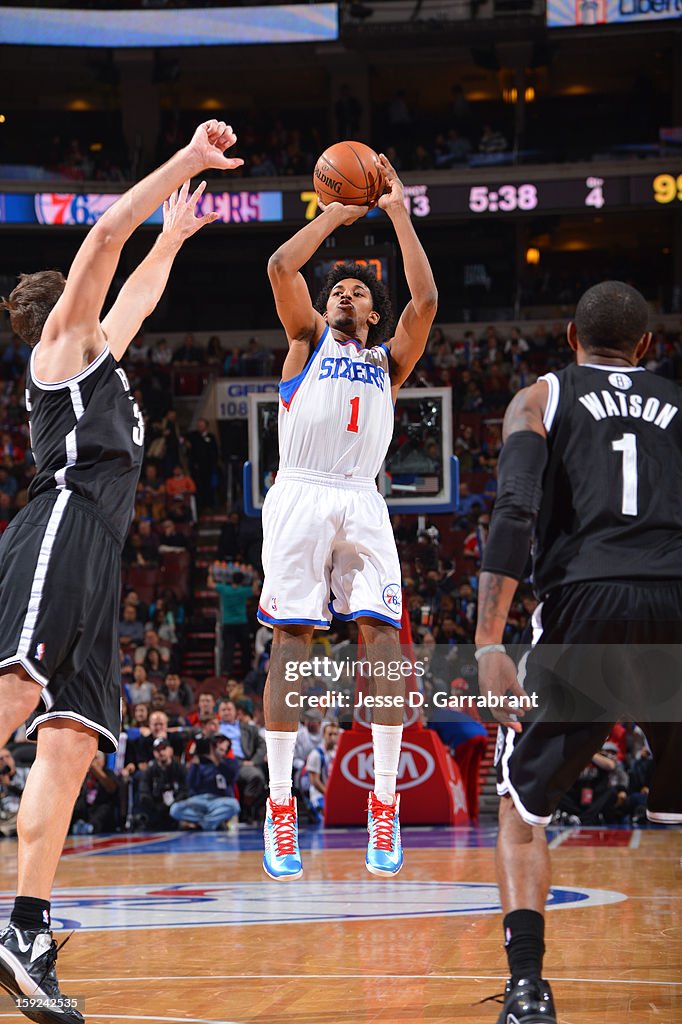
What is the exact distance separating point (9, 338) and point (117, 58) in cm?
750

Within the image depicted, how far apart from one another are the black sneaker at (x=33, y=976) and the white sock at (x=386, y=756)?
7.11 ft

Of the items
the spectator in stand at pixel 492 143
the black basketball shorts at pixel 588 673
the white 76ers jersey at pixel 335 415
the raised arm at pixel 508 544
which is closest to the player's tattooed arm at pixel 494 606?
the raised arm at pixel 508 544

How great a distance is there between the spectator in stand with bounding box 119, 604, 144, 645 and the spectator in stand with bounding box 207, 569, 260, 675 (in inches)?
58.7

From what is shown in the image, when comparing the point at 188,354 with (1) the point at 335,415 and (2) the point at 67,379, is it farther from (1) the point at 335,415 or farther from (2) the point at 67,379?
(2) the point at 67,379

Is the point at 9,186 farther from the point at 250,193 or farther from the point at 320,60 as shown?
the point at 320,60

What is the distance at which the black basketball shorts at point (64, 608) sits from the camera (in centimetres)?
435

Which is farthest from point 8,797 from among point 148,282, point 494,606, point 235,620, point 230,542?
point 494,606

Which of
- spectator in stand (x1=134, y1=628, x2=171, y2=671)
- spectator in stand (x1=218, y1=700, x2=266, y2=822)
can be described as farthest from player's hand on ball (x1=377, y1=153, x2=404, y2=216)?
spectator in stand (x1=134, y1=628, x2=171, y2=671)

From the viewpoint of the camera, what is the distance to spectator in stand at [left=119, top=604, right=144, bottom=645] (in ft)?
61.5

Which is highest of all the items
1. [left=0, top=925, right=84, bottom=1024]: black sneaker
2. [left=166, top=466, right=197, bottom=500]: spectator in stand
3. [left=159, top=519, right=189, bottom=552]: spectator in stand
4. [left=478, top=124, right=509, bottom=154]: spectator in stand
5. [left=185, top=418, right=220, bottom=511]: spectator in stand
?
[left=478, top=124, right=509, bottom=154]: spectator in stand

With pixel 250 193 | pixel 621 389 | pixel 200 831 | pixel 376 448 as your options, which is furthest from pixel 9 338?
pixel 621 389

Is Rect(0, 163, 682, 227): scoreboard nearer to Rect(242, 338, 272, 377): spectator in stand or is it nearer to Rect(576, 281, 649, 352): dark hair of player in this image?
Rect(242, 338, 272, 377): spectator in stand

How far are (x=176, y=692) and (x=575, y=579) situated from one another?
527 inches

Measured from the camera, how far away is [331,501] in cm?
618
